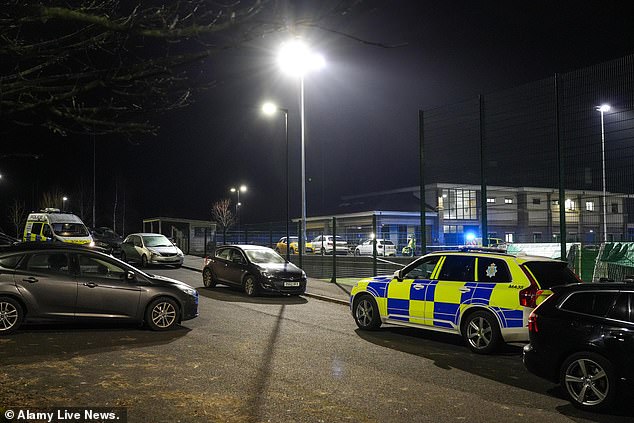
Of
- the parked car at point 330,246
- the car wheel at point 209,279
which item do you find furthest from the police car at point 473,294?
the parked car at point 330,246

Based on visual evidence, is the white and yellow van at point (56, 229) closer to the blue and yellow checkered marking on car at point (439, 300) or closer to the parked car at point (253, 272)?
the parked car at point (253, 272)

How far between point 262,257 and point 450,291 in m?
9.02

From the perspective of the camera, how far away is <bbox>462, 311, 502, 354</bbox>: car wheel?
9.27 metres

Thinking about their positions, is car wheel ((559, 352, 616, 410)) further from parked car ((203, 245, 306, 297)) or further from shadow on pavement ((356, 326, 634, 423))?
parked car ((203, 245, 306, 297))

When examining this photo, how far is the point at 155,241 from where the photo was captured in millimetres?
27156

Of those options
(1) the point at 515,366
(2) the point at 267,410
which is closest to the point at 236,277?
(1) the point at 515,366

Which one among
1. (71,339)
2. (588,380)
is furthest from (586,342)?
(71,339)

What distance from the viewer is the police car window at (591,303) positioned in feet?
21.7

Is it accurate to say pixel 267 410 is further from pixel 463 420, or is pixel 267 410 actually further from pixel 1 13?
pixel 1 13

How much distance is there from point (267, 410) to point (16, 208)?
6848 centimetres

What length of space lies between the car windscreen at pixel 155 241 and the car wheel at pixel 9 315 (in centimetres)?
1686

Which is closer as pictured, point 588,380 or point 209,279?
point 588,380

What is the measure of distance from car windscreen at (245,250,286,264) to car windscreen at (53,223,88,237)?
42.9 ft

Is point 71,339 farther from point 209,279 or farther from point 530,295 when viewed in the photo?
point 209,279
